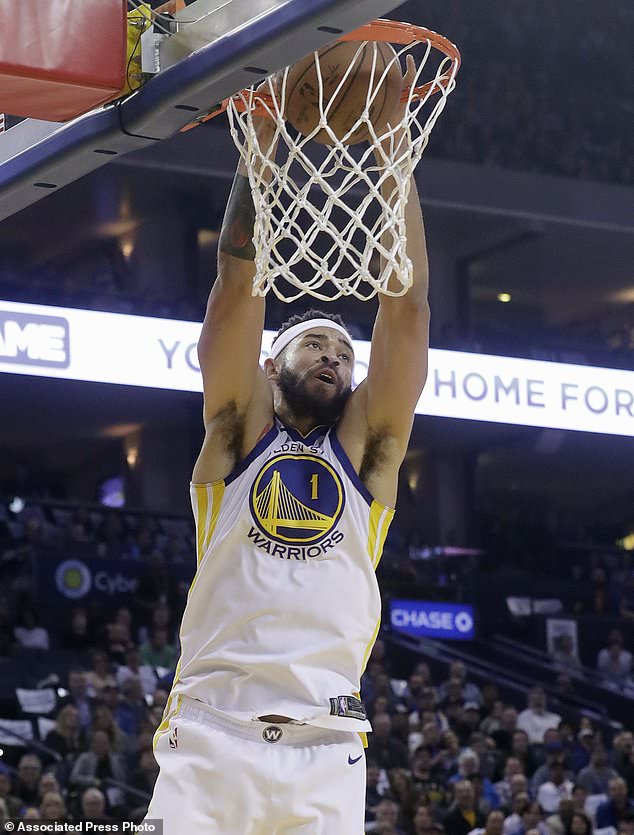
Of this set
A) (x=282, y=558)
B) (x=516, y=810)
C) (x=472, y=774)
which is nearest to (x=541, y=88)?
(x=472, y=774)

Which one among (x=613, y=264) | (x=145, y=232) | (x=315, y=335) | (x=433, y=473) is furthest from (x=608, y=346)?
(x=315, y=335)

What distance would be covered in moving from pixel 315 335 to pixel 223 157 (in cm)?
975

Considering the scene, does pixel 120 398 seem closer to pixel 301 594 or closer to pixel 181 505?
pixel 181 505

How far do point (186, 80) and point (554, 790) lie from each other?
8.33 metres

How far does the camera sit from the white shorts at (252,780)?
2.96 metres

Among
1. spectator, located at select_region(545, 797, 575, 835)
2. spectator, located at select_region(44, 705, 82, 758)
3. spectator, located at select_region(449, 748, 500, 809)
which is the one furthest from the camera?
spectator, located at select_region(449, 748, 500, 809)

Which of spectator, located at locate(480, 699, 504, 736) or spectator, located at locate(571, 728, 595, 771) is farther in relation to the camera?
spectator, located at locate(480, 699, 504, 736)

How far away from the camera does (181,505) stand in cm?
1823

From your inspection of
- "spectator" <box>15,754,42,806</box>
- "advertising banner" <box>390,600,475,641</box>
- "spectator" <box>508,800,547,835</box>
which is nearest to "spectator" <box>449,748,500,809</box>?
"spectator" <box>508,800,547,835</box>

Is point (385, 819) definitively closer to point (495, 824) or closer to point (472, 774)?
point (495, 824)

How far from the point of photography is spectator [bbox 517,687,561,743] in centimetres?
1192

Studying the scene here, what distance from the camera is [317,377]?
3.32 meters

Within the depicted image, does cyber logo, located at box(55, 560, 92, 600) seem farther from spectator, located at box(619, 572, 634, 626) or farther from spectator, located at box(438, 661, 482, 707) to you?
spectator, located at box(619, 572, 634, 626)

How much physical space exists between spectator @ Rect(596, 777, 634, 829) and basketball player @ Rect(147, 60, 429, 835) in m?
7.43
